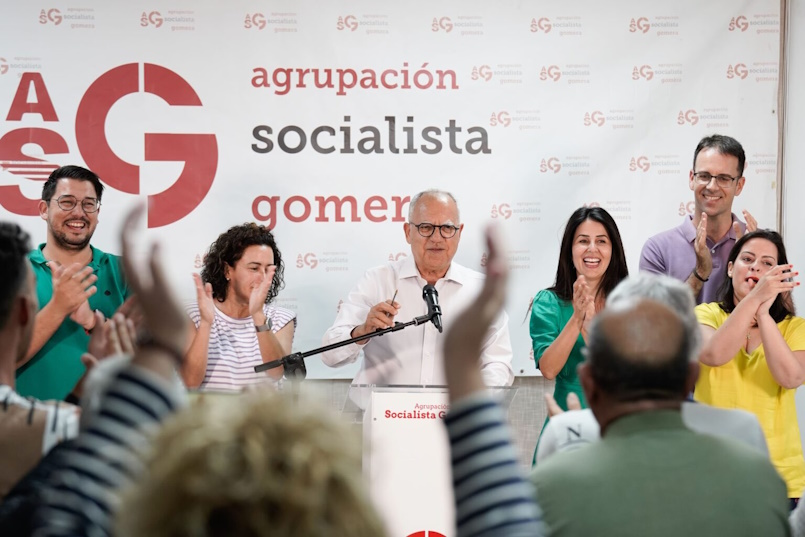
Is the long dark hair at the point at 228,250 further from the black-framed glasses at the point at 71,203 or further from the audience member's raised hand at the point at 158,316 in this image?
the audience member's raised hand at the point at 158,316

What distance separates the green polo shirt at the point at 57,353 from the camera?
376 cm

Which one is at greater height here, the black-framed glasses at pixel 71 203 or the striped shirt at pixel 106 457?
the black-framed glasses at pixel 71 203

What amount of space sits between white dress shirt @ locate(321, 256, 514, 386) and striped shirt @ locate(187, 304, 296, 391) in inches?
18.2

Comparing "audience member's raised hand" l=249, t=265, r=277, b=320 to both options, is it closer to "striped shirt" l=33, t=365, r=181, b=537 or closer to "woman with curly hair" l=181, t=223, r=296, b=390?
"woman with curly hair" l=181, t=223, r=296, b=390

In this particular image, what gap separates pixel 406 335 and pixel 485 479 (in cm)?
340

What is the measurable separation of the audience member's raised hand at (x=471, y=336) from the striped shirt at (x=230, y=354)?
106 inches

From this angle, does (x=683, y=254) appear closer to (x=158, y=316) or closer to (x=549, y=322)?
(x=549, y=322)

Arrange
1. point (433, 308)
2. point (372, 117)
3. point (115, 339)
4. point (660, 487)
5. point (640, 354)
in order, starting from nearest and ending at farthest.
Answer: point (660, 487), point (640, 354), point (115, 339), point (433, 308), point (372, 117)

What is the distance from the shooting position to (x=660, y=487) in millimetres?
1423

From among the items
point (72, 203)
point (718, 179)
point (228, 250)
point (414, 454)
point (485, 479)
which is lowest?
point (414, 454)

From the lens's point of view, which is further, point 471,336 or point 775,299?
point 775,299

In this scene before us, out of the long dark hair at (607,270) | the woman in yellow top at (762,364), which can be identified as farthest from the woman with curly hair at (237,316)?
the woman in yellow top at (762,364)

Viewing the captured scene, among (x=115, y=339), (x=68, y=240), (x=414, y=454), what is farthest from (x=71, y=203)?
(x=115, y=339)

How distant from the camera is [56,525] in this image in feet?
3.57
